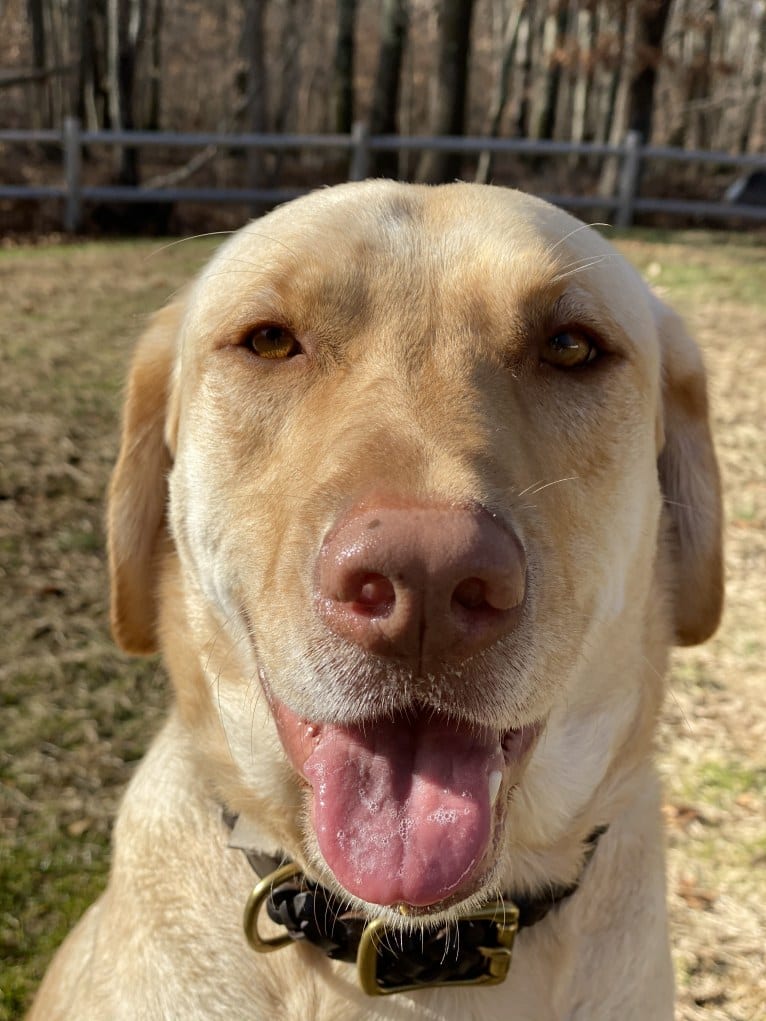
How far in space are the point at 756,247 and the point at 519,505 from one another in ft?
51.5

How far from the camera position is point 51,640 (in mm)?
4801

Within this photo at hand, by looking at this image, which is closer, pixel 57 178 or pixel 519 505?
pixel 519 505

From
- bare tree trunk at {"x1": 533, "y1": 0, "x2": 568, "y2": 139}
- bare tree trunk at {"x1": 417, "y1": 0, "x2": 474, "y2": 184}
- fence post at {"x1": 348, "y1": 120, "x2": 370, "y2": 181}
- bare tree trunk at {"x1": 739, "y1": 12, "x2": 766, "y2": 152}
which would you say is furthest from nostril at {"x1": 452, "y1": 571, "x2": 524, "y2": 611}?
bare tree trunk at {"x1": 739, "y1": 12, "x2": 766, "y2": 152}

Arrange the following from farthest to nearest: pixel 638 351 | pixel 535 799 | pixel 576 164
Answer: pixel 576 164, pixel 638 351, pixel 535 799

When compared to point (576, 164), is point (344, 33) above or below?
above

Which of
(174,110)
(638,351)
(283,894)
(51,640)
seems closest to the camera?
(283,894)

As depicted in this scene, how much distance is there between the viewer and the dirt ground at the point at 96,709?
11.3ft

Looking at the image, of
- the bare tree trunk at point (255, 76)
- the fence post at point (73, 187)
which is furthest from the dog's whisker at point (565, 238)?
the bare tree trunk at point (255, 76)

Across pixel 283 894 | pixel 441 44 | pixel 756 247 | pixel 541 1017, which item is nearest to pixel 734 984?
pixel 541 1017

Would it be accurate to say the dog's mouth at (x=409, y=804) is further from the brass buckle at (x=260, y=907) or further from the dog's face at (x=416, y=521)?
the brass buckle at (x=260, y=907)

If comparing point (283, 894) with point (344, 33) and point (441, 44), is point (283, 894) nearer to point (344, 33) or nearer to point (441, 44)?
point (441, 44)

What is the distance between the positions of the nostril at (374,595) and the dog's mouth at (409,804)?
29 cm

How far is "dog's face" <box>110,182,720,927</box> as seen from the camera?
5.36ft

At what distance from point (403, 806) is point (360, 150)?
54.4 feet
